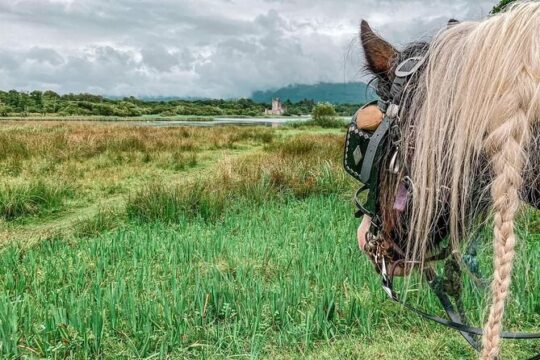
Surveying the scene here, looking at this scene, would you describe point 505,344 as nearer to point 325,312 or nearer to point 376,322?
point 376,322

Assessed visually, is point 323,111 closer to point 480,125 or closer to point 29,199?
point 29,199

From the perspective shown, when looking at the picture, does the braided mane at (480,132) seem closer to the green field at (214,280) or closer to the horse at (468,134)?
the horse at (468,134)

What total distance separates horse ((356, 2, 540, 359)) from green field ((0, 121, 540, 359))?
0.84 feet

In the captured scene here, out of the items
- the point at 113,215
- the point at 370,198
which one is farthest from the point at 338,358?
the point at 113,215

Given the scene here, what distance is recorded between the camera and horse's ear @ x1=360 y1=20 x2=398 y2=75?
129 cm

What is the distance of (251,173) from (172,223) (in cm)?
212

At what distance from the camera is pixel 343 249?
11.6ft

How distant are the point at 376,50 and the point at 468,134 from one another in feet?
1.13

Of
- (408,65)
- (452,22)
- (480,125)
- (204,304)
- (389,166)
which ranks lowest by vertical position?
(204,304)

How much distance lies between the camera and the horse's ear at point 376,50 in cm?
129

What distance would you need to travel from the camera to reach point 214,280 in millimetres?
2771

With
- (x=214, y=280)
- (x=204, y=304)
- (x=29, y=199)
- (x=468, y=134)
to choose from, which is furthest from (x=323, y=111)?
(x=468, y=134)

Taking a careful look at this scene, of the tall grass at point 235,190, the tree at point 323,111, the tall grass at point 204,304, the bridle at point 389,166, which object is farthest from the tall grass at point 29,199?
the tree at point 323,111

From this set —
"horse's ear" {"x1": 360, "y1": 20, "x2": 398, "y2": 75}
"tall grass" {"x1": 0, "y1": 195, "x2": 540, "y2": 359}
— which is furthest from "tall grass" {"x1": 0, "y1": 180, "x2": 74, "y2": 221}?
"horse's ear" {"x1": 360, "y1": 20, "x2": 398, "y2": 75}
